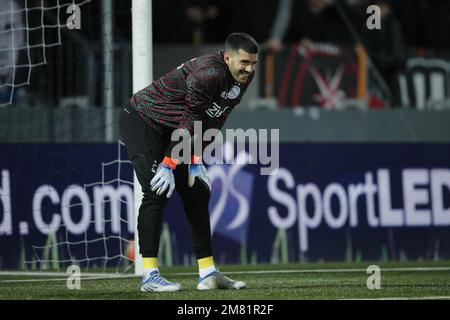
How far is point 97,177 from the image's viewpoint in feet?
38.5

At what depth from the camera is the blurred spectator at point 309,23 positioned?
16594 millimetres

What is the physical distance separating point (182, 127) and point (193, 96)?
249 mm

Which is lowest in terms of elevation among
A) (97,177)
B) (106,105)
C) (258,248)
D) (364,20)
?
(258,248)

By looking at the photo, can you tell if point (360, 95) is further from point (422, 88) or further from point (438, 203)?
point (438, 203)

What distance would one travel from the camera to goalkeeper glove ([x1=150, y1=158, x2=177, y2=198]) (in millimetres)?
7906

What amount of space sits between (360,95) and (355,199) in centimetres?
297

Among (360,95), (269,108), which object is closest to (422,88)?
(360,95)

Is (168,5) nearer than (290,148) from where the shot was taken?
No

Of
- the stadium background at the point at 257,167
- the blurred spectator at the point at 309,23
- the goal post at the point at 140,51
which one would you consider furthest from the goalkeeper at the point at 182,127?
the blurred spectator at the point at 309,23

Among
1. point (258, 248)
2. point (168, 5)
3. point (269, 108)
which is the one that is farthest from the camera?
point (168, 5)

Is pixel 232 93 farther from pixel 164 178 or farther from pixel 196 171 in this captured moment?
pixel 164 178

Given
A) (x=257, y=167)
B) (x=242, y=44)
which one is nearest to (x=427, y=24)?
(x=257, y=167)

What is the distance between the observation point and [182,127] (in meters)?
7.97

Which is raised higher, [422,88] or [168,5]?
[168,5]
